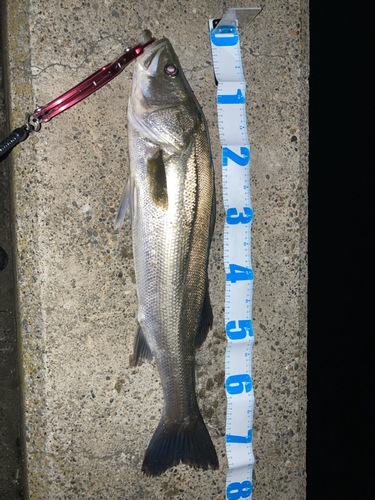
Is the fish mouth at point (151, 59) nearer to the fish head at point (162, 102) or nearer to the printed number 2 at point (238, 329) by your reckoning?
the fish head at point (162, 102)

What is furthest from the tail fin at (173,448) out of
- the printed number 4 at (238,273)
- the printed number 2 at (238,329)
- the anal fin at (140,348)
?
the printed number 4 at (238,273)

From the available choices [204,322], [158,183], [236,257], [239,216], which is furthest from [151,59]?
[204,322]

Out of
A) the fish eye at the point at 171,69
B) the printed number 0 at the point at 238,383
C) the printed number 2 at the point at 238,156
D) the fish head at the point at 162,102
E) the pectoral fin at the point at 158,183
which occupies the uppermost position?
the fish eye at the point at 171,69

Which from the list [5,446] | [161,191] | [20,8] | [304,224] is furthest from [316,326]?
[20,8]

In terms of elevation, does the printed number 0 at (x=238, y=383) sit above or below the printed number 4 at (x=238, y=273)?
→ below

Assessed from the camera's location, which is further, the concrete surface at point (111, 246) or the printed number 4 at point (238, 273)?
the printed number 4 at point (238, 273)

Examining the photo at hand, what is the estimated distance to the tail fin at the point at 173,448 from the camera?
6.24 feet

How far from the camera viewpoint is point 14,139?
1765 millimetres

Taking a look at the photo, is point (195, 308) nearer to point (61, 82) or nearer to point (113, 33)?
point (61, 82)

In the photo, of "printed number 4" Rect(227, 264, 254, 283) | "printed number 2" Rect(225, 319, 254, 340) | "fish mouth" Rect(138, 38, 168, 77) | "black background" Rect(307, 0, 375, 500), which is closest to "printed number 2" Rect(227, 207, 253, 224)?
"printed number 4" Rect(227, 264, 254, 283)

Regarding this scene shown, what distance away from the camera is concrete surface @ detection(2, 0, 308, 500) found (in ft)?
6.35

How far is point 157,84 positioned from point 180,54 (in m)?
0.50

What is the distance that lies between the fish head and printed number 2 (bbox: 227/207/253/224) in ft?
1.88

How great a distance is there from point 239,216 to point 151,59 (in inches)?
39.9
